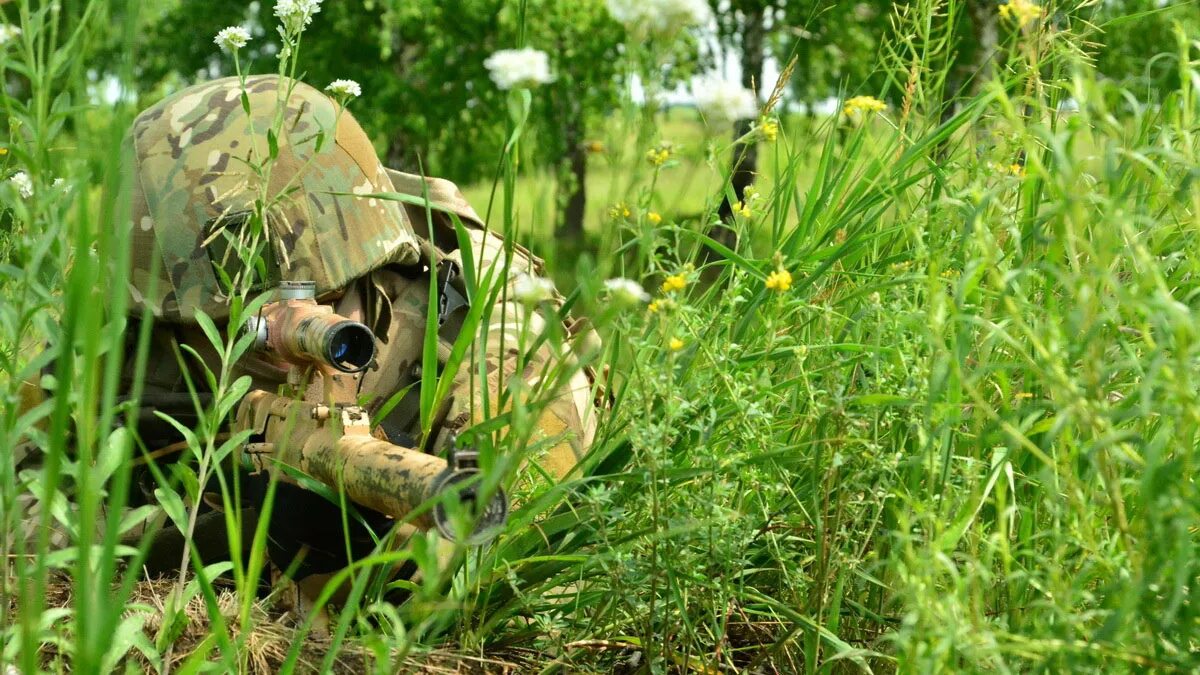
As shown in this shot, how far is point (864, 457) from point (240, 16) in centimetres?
1101

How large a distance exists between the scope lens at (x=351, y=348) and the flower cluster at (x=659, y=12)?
0.80m

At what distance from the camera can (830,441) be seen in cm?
143

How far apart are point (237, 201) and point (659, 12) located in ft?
4.28

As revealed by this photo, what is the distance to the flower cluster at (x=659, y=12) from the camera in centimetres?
105

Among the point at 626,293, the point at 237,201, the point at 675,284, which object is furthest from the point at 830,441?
the point at 237,201

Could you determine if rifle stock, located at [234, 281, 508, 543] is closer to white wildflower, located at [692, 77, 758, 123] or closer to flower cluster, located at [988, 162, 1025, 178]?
white wildflower, located at [692, 77, 758, 123]

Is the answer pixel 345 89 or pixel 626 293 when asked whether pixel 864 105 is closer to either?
pixel 345 89

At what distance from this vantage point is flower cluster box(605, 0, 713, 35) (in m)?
1.05

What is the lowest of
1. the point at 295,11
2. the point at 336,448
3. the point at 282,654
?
the point at 282,654

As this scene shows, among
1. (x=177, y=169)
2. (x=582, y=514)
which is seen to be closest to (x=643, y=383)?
(x=582, y=514)

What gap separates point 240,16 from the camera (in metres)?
11.4

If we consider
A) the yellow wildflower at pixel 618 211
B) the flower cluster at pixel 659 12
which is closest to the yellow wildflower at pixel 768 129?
the yellow wildflower at pixel 618 211

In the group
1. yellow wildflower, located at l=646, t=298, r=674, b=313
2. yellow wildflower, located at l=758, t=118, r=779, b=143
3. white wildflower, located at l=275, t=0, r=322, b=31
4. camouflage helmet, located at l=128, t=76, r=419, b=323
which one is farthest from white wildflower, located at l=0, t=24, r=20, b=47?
camouflage helmet, located at l=128, t=76, r=419, b=323

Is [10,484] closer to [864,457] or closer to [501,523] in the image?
[501,523]
